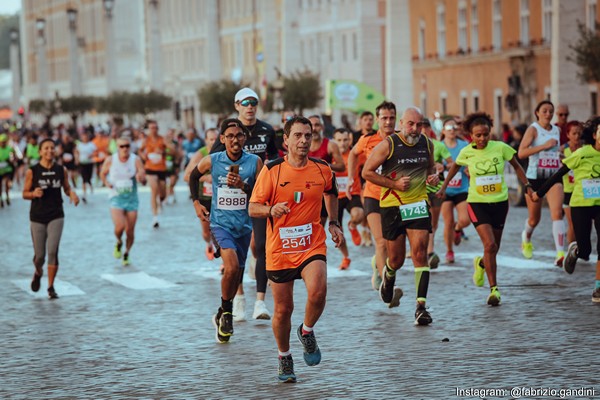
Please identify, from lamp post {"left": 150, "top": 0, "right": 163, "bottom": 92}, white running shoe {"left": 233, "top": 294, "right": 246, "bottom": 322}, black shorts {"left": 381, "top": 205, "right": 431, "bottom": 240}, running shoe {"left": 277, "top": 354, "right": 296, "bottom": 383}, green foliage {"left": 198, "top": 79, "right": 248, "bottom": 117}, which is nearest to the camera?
running shoe {"left": 277, "top": 354, "right": 296, "bottom": 383}

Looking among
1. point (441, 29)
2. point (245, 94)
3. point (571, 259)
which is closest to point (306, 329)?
point (245, 94)

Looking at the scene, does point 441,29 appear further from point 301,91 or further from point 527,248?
point 527,248

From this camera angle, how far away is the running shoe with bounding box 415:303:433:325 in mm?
13219

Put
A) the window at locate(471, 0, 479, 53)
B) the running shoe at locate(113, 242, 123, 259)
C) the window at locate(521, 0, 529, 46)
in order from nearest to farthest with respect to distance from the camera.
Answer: the running shoe at locate(113, 242, 123, 259) < the window at locate(521, 0, 529, 46) < the window at locate(471, 0, 479, 53)

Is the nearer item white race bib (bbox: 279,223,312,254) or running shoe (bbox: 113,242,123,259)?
white race bib (bbox: 279,223,312,254)

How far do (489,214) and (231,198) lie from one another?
2940 mm

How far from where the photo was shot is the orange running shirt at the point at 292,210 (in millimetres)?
10617

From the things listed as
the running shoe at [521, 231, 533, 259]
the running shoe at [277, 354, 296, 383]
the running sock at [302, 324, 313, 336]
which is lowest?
the running shoe at [521, 231, 533, 259]

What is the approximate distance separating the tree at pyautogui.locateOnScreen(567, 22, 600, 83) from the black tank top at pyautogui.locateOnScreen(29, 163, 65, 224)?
20.8 metres

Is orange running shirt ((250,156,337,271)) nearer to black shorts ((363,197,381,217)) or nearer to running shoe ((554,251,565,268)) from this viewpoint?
black shorts ((363,197,381,217))

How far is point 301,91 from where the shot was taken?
229ft

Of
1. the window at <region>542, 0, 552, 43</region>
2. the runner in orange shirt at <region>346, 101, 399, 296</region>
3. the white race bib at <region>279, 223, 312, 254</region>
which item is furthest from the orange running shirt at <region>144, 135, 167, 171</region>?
the window at <region>542, 0, 552, 43</region>

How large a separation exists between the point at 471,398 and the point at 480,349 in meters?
2.16

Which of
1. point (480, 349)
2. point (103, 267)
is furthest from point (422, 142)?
point (103, 267)
